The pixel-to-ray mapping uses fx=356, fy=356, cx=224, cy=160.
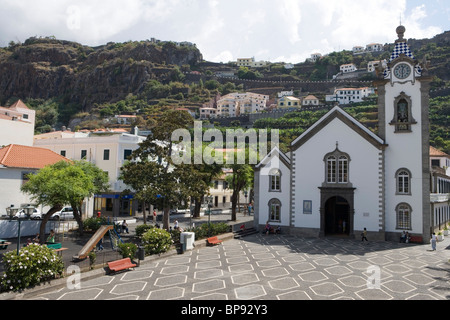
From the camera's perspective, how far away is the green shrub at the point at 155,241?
20.6m

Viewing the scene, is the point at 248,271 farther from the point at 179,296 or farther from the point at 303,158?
the point at 303,158

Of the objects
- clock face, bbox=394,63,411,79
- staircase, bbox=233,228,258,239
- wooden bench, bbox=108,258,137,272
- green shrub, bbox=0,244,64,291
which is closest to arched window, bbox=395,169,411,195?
clock face, bbox=394,63,411,79

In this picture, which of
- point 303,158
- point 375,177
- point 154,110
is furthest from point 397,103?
point 154,110

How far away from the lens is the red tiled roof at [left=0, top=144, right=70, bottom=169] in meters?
32.3

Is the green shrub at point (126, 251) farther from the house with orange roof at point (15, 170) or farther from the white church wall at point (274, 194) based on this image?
the house with orange roof at point (15, 170)

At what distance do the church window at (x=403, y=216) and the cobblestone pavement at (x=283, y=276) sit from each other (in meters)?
2.20

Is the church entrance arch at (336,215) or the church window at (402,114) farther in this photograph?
the church entrance arch at (336,215)

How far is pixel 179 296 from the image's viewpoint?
14070 mm

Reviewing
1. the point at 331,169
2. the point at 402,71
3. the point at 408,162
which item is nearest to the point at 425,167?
the point at 408,162

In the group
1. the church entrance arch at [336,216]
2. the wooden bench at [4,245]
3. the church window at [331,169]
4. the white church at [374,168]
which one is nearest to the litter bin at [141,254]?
the wooden bench at [4,245]

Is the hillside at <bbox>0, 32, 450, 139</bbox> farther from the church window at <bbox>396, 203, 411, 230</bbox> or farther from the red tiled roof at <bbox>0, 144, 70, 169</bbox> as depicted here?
the church window at <bbox>396, 203, 411, 230</bbox>

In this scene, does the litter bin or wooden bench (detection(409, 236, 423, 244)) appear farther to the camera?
wooden bench (detection(409, 236, 423, 244))

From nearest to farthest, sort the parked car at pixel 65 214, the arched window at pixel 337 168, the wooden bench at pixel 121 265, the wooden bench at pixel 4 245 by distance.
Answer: the wooden bench at pixel 121 265
the wooden bench at pixel 4 245
the arched window at pixel 337 168
the parked car at pixel 65 214

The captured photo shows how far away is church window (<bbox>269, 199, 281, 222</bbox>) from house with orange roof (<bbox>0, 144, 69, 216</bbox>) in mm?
21058
